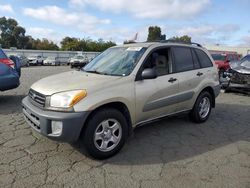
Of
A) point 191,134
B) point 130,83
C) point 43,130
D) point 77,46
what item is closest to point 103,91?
point 130,83

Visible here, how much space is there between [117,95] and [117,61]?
0.99 meters

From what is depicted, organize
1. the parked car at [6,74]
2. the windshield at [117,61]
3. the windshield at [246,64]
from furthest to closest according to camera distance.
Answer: the windshield at [246,64] → the parked car at [6,74] → the windshield at [117,61]

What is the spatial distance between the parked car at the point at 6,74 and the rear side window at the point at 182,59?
172 inches

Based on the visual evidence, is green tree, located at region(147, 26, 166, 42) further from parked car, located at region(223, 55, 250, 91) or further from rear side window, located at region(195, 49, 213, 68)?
parked car, located at region(223, 55, 250, 91)

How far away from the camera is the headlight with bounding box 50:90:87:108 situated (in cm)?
343

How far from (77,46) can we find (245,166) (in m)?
56.1

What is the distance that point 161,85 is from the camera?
14.6 feet

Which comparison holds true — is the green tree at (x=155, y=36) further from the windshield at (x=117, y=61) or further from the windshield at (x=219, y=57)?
the windshield at (x=219, y=57)

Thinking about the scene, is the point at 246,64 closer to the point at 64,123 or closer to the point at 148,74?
the point at 148,74

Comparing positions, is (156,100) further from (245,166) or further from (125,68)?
(245,166)

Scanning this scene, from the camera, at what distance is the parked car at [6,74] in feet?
21.5

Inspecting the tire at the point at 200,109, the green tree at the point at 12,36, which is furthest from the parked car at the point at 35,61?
the green tree at the point at 12,36

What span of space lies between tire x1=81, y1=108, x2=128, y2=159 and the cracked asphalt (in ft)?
0.47

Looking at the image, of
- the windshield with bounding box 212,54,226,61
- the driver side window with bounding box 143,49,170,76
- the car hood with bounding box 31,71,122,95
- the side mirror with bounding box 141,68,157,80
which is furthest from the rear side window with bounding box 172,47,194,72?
the windshield with bounding box 212,54,226,61
